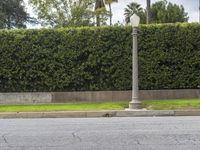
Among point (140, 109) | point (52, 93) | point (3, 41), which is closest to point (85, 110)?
point (140, 109)

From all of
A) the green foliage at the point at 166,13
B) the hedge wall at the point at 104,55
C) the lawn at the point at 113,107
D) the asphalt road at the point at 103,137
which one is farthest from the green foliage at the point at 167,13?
the asphalt road at the point at 103,137

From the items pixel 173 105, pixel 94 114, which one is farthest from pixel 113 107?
pixel 173 105

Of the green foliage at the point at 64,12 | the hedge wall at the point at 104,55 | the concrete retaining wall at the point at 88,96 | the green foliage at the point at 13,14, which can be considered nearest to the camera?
the hedge wall at the point at 104,55

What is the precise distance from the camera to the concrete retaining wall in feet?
84.0

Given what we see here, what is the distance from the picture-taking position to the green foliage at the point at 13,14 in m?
58.4

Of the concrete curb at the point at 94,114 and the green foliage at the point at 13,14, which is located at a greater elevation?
the green foliage at the point at 13,14

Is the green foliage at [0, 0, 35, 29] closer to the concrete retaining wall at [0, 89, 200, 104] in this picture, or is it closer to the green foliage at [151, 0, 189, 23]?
the green foliage at [151, 0, 189, 23]

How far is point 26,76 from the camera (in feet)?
85.1

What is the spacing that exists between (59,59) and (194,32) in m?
6.62

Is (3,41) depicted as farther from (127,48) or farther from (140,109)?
(140,109)

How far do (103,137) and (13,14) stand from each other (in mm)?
49182

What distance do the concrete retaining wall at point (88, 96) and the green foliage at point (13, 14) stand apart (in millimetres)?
31457

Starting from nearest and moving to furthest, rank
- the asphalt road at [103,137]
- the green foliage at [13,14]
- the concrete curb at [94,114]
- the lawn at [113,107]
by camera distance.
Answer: the asphalt road at [103,137], the concrete curb at [94,114], the lawn at [113,107], the green foliage at [13,14]

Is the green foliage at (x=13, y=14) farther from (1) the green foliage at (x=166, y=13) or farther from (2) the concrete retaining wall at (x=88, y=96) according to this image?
(2) the concrete retaining wall at (x=88, y=96)
